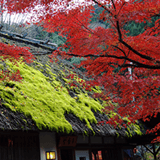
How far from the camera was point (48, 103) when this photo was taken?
253 inches

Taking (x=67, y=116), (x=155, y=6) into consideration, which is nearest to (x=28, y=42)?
(x=67, y=116)

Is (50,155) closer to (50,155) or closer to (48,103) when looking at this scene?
(50,155)

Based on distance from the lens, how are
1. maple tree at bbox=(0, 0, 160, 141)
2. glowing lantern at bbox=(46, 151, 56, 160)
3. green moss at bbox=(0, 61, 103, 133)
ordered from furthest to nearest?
glowing lantern at bbox=(46, 151, 56, 160) < green moss at bbox=(0, 61, 103, 133) < maple tree at bbox=(0, 0, 160, 141)

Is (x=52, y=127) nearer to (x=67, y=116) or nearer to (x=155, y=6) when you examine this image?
(x=67, y=116)

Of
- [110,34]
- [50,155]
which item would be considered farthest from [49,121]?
[110,34]

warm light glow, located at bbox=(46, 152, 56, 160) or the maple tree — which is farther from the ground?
the maple tree

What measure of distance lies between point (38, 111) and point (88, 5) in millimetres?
2986

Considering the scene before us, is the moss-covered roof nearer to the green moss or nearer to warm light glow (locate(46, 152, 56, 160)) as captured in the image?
the green moss

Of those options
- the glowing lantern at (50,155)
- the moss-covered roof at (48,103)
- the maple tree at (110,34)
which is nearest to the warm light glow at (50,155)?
the glowing lantern at (50,155)

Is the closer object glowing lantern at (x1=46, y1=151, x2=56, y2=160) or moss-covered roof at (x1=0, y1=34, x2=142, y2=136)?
moss-covered roof at (x1=0, y1=34, x2=142, y2=136)

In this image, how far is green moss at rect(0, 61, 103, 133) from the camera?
5453 mm

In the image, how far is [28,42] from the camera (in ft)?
37.4

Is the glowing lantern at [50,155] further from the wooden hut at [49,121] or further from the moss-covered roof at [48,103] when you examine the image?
the moss-covered roof at [48,103]

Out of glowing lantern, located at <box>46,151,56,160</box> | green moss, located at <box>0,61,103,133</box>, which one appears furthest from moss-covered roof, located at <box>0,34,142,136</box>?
glowing lantern, located at <box>46,151,56,160</box>
